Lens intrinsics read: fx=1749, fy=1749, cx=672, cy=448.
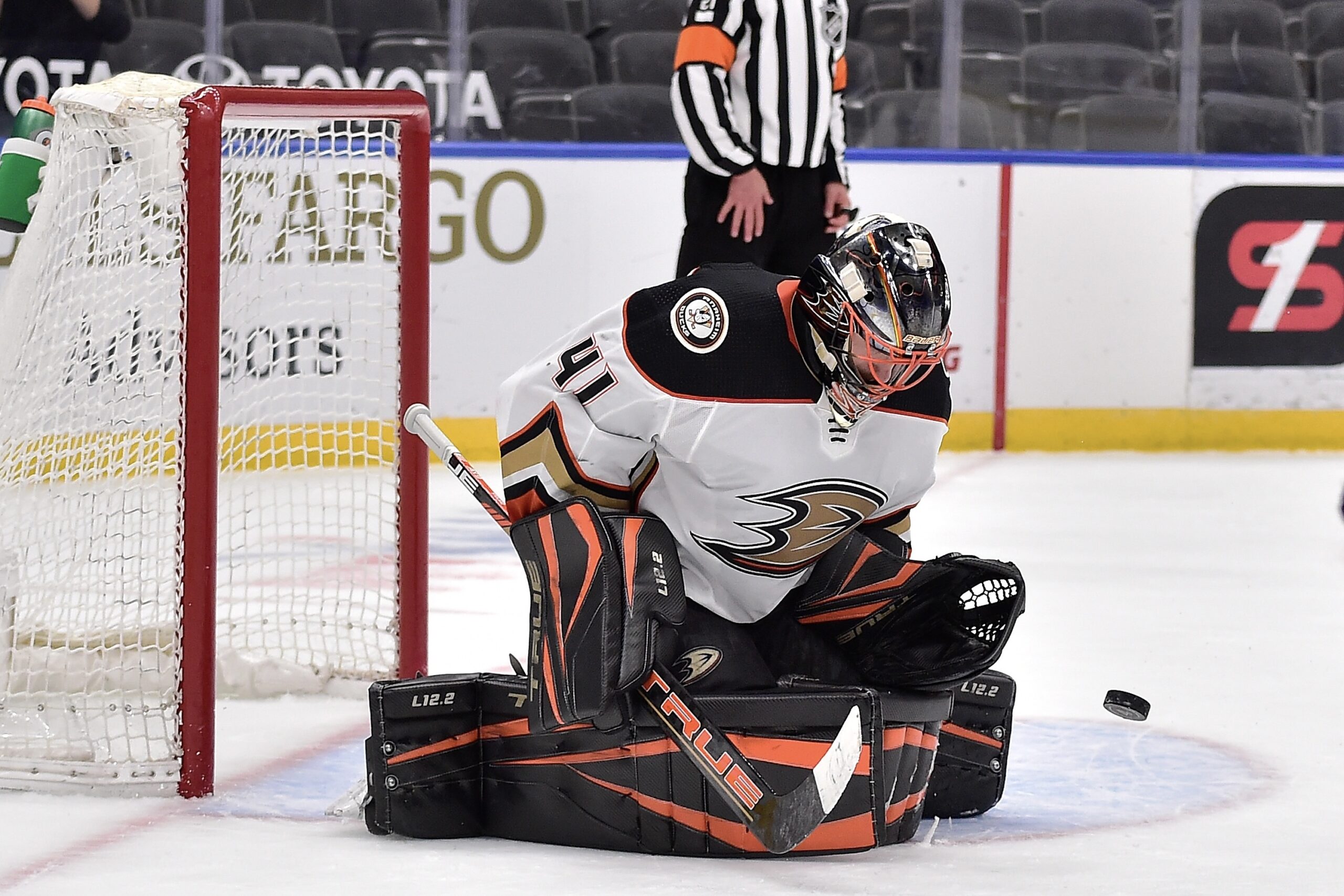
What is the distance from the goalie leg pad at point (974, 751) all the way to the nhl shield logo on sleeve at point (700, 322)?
492mm

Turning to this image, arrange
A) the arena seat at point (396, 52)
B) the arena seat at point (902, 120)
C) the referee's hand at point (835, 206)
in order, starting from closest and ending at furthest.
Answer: the referee's hand at point (835, 206), the arena seat at point (396, 52), the arena seat at point (902, 120)

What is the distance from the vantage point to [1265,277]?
5.52 meters

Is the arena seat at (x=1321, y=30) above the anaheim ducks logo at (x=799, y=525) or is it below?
above

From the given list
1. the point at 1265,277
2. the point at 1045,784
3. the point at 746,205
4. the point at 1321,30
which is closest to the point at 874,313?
the point at 1045,784

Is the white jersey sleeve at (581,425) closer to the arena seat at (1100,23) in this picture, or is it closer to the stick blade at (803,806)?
the stick blade at (803,806)

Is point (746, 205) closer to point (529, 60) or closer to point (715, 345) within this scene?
point (715, 345)

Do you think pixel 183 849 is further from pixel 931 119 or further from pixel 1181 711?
pixel 931 119

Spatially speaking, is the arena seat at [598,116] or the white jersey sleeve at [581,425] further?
the arena seat at [598,116]

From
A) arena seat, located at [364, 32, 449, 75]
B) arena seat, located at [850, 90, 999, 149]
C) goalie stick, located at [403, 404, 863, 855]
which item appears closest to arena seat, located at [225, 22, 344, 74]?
arena seat, located at [364, 32, 449, 75]

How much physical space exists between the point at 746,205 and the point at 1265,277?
8.84 ft

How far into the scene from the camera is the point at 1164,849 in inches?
69.8

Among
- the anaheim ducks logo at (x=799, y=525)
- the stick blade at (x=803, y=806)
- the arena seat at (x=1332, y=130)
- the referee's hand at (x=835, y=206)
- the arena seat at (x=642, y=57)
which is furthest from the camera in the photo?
the arena seat at (x=1332, y=130)

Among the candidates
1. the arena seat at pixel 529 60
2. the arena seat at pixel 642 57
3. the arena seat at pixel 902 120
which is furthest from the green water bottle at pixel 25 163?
the arena seat at pixel 902 120

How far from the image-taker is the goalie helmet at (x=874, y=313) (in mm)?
1628
